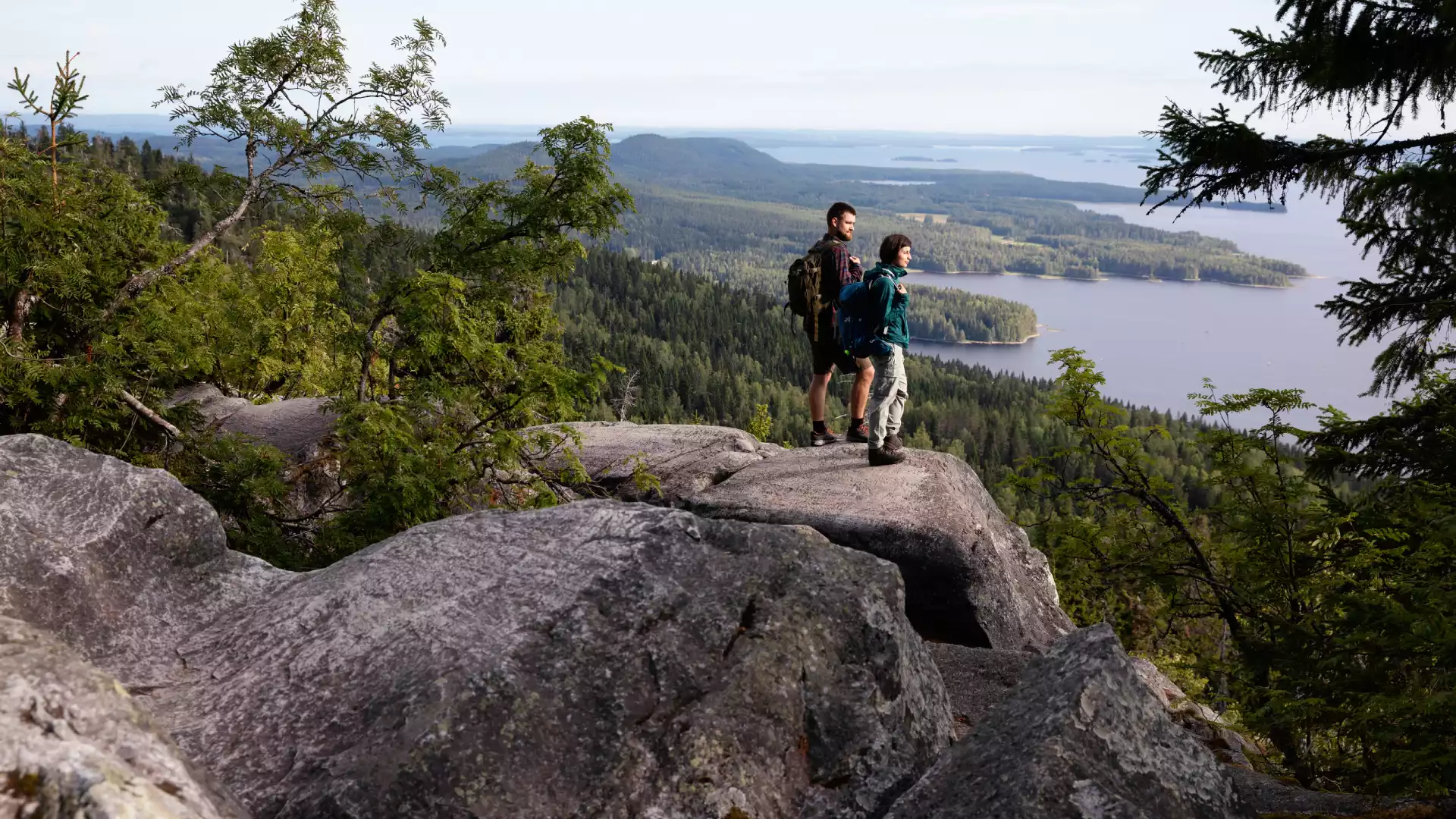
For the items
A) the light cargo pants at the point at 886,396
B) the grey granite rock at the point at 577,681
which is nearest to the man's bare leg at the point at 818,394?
the light cargo pants at the point at 886,396

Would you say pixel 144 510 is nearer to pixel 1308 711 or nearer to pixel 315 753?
pixel 315 753

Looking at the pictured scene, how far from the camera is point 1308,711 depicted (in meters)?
6.84

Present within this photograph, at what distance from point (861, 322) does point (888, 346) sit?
0.55 meters

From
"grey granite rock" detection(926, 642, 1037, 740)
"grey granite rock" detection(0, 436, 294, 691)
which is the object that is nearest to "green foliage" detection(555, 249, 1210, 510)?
"grey granite rock" detection(926, 642, 1037, 740)

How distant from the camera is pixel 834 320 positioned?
517 inches

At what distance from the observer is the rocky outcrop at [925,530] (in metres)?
11.2

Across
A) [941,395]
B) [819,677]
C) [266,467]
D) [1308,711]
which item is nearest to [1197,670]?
[1308,711]

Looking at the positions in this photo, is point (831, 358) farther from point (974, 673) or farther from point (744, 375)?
point (744, 375)

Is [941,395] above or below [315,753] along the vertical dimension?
below

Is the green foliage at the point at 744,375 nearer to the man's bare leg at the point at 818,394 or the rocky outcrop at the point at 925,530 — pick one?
the man's bare leg at the point at 818,394

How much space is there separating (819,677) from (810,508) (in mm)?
5778

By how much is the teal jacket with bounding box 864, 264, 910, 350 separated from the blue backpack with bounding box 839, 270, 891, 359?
4cm

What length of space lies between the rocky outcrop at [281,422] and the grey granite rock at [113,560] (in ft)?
19.0

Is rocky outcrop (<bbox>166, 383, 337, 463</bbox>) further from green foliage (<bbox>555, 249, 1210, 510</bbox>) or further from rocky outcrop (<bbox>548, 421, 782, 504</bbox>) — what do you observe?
green foliage (<bbox>555, 249, 1210, 510</bbox>)
